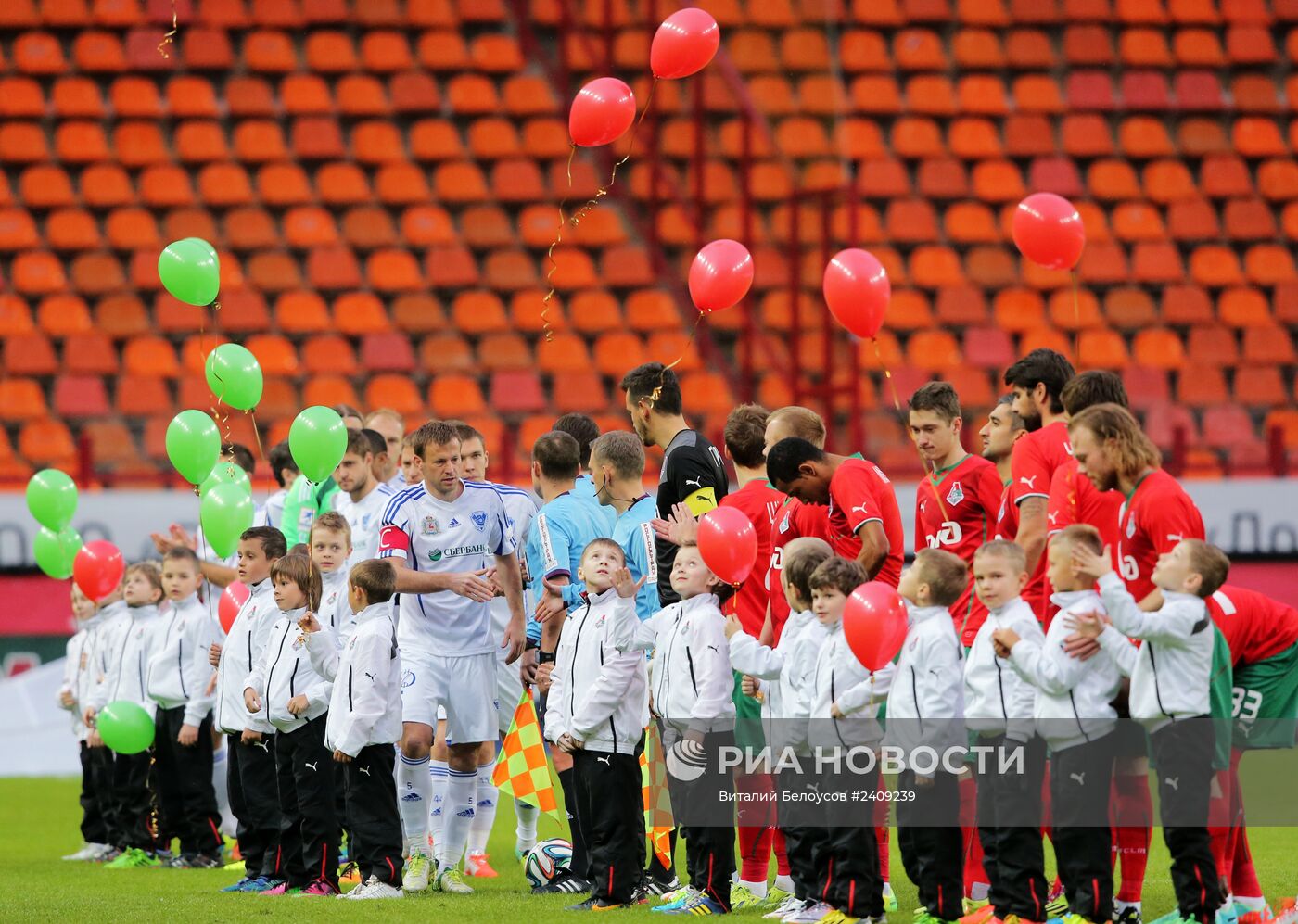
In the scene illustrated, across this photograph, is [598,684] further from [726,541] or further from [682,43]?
[682,43]

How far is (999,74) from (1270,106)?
9.58ft

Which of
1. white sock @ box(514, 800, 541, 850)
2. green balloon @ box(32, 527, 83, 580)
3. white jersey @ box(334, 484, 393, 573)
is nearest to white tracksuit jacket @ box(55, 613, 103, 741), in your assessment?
green balloon @ box(32, 527, 83, 580)

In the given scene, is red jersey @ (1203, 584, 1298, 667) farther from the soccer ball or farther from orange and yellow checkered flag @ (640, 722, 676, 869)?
the soccer ball

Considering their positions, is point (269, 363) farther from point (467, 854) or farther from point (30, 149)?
point (467, 854)

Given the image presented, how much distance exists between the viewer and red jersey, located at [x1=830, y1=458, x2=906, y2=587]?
6.34 metres

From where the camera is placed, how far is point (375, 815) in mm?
6805

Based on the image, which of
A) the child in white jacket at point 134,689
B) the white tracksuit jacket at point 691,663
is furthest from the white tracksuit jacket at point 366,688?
the child in white jacket at point 134,689

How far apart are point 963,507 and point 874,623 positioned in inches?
50.2

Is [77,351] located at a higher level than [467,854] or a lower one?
higher

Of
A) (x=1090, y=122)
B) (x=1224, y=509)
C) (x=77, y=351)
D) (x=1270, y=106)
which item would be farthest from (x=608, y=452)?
(x=1270, y=106)

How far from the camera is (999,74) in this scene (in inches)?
734

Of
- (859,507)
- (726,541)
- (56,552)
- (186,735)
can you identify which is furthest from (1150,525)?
(56,552)

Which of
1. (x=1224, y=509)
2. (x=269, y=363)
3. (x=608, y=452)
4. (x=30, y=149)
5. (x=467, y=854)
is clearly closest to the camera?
(x=608, y=452)

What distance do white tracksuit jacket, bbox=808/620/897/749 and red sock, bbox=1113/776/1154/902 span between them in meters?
0.83
